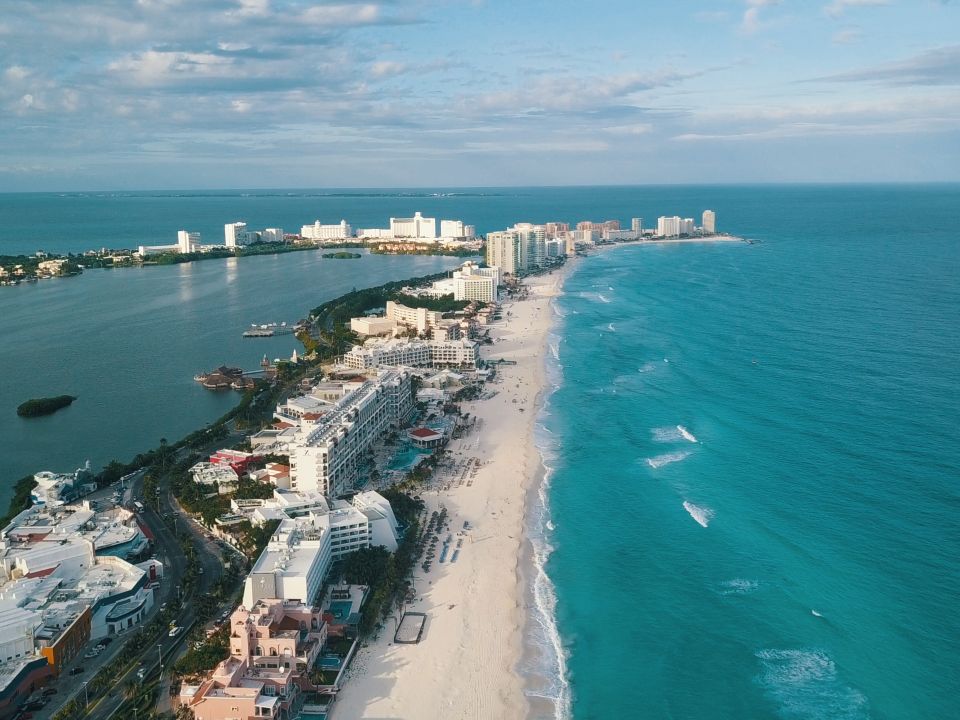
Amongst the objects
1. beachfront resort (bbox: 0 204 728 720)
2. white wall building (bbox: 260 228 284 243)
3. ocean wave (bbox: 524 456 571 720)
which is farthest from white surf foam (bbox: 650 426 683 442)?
white wall building (bbox: 260 228 284 243)

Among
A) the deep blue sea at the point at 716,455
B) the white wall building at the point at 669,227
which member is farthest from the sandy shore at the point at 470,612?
the white wall building at the point at 669,227

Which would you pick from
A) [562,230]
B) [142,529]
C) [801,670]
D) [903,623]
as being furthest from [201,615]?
[562,230]

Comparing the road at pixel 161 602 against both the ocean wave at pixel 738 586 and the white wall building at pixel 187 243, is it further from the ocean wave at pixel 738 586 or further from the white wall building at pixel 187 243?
the white wall building at pixel 187 243

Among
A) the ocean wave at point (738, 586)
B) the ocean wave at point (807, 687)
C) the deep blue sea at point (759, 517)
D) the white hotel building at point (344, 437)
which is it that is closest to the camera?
the ocean wave at point (807, 687)

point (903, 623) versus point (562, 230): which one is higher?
point (562, 230)

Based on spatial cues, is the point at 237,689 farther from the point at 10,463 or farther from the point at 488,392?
the point at 488,392

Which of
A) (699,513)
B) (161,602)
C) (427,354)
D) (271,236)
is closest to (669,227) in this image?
(271,236)
